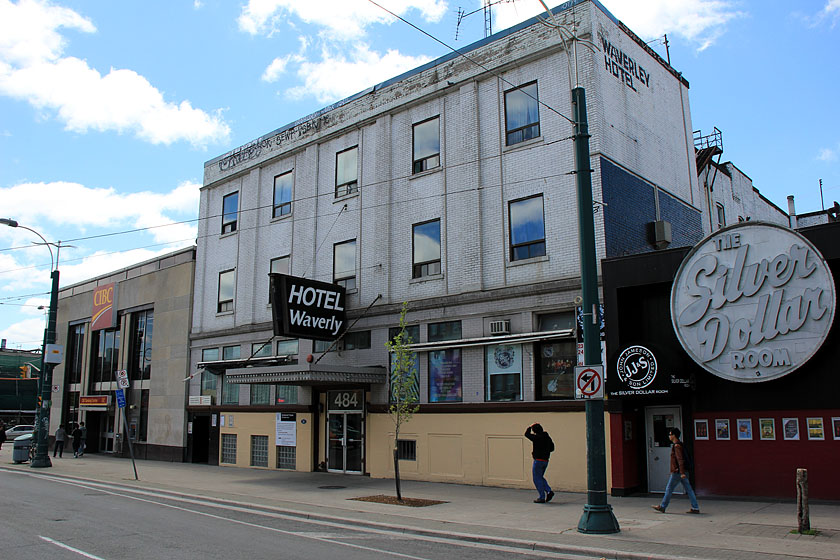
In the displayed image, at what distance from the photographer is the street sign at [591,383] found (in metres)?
11.1

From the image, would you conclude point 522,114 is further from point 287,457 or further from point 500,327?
point 287,457

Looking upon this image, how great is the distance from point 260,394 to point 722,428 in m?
16.4

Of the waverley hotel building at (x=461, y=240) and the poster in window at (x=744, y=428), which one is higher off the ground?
the waverley hotel building at (x=461, y=240)

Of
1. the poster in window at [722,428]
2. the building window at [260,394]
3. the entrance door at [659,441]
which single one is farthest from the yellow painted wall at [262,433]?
the poster in window at [722,428]

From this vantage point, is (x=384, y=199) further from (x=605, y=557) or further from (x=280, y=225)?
(x=605, y=557)

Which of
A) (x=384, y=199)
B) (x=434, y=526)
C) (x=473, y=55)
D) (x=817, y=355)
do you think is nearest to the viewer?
(x=434, y=526)

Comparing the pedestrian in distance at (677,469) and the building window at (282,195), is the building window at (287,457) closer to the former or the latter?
the building window at (282,195)

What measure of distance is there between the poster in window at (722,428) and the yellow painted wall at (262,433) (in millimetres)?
13103

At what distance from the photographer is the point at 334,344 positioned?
22.1 meters

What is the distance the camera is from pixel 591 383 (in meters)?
11.2

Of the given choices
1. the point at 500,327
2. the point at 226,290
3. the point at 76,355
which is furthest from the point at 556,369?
the point at 76,355

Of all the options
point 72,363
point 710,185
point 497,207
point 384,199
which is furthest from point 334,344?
point 72,363

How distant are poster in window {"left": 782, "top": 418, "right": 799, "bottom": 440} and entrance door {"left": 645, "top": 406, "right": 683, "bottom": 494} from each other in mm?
2229

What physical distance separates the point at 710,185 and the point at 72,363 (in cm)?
3297
